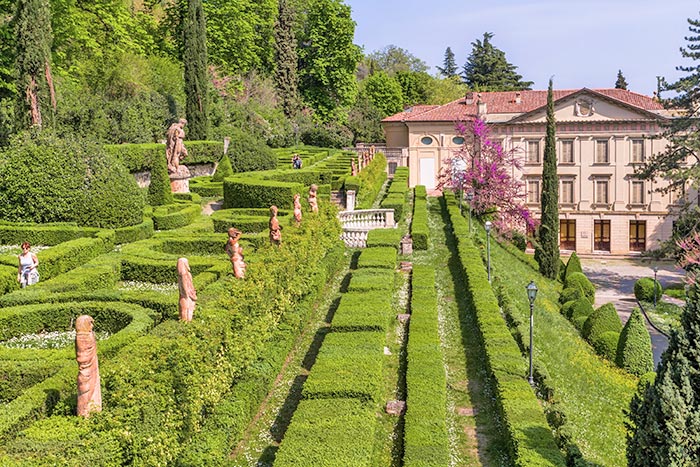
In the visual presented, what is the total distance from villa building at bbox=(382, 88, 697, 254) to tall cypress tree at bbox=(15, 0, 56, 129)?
2990 centimetres

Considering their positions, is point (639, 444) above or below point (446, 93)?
below

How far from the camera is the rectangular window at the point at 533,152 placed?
5281 cm

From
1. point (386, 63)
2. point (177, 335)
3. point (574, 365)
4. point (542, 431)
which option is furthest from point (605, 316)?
point (386, 63)

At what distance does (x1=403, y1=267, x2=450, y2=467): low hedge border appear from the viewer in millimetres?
11742

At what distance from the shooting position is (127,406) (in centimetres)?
965

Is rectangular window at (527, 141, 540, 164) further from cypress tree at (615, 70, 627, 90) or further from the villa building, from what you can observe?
cypress tree at (615, 70, 627, 90)

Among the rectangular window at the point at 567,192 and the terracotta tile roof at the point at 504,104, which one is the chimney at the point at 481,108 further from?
the rectangular window at the point at 567,192

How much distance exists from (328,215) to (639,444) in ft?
56.1

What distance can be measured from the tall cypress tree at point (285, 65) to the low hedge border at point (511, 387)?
157 feet

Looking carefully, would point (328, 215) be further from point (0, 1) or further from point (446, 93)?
point (446, 93)

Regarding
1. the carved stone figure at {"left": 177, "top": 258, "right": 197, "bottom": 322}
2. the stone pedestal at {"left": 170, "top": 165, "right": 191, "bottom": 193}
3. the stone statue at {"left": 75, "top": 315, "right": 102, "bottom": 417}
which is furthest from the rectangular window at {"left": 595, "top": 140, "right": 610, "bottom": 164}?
the stone statue at {"left": 75, "top": 315, "right": 102, "bottom": 417}

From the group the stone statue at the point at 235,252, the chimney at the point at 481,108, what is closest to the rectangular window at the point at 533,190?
the chimney at the point at 481,108

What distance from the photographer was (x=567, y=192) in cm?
5294

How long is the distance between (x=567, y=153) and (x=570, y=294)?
23.8 m
